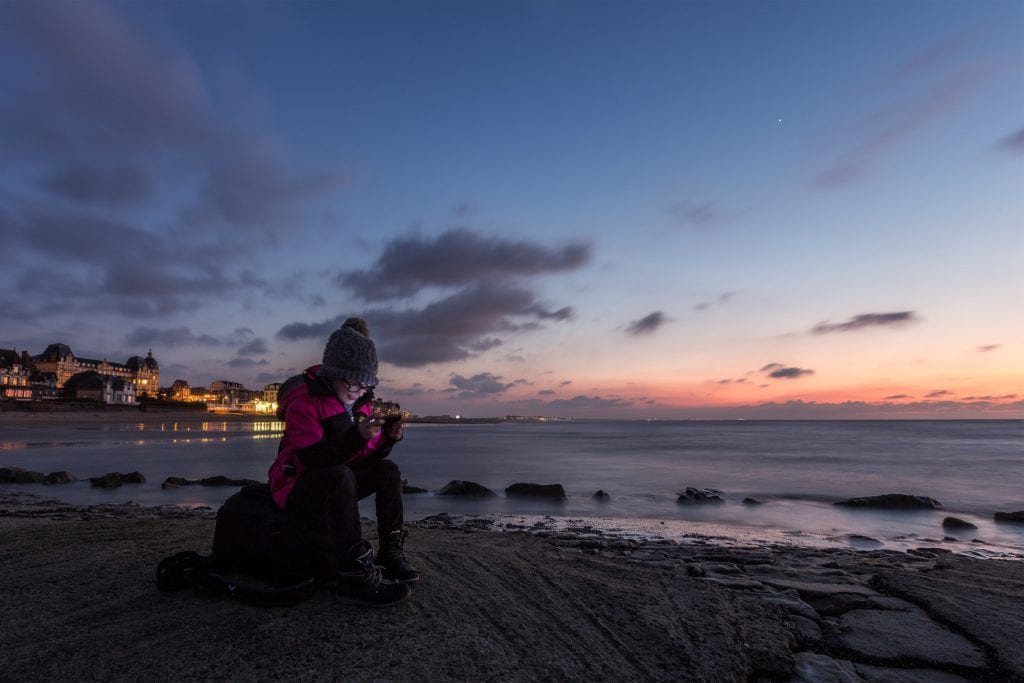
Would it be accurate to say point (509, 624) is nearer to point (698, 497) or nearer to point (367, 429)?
point (367, 429)

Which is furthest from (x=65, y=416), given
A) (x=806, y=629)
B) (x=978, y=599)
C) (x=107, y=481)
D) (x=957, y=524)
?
(x=978, y=599)

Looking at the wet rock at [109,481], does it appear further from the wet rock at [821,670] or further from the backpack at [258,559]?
the wet rock at [821,670]

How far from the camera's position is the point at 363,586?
3516 millimetres

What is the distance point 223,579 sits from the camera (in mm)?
3529

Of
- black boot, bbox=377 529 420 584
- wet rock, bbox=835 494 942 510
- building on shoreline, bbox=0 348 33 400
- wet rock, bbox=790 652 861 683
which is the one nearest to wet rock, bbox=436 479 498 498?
wet rock, bbox=835 494 942 510

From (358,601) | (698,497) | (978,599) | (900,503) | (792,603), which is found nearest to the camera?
(358,601)

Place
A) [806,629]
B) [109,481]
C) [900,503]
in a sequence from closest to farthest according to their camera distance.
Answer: [806,629] < [900,503] < [109,481]

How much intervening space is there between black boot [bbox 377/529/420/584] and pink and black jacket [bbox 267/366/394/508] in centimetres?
90

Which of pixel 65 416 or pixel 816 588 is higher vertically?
pixel 65 416

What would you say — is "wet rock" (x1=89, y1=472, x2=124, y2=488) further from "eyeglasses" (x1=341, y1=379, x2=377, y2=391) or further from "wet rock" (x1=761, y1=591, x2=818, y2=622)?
"wet rock" (x1=761, y1=591, x2=818, y2=622)

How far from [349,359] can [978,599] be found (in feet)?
18.9

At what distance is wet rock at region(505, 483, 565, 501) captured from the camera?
14.8 metres

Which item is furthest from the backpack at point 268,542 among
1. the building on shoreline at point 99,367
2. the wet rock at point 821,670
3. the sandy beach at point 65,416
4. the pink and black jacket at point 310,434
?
the building on shoreline at point 99,367

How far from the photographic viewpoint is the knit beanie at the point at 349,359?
3.53 m
